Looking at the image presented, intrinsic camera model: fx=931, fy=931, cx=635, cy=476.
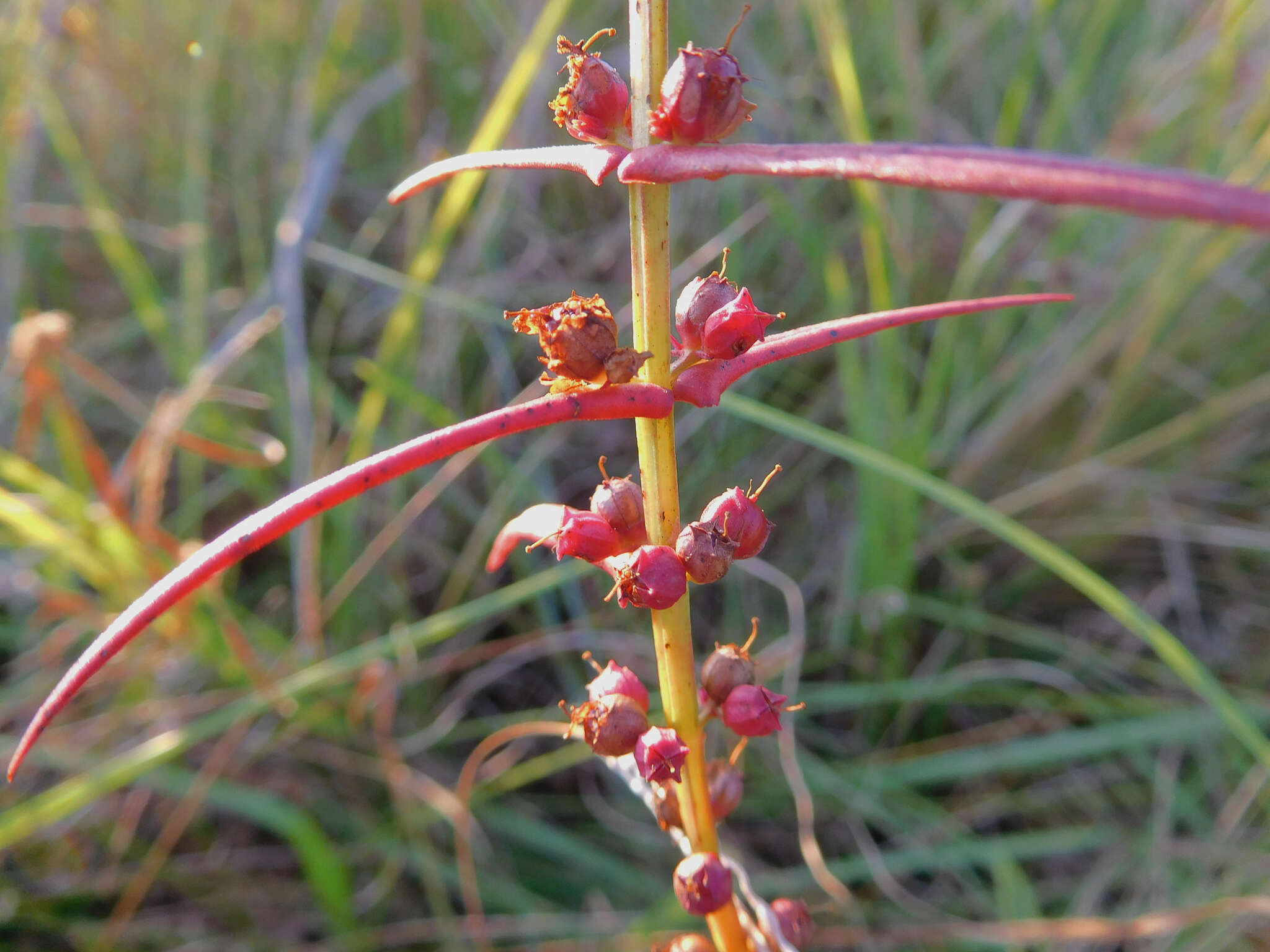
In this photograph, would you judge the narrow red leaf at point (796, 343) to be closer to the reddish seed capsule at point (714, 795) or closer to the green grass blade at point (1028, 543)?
the reddish seed capsule at point (714, 795)

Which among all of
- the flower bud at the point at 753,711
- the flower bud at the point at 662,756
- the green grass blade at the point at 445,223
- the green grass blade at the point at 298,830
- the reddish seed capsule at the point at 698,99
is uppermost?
the green grass blade at the point at 445,223

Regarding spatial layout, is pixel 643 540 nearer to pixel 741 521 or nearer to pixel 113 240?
pixel 741 521

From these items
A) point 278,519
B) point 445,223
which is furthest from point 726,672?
point 445,223

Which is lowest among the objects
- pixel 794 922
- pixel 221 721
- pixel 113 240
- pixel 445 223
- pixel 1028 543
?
pixel 794 922

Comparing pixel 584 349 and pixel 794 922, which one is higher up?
pixel 584 349

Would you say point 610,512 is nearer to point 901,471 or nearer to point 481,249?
point 901,471

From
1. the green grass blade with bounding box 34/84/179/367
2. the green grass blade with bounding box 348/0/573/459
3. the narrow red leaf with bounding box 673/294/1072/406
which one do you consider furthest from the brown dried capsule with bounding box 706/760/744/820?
the green grass blade with bounding box 34/84/179/367

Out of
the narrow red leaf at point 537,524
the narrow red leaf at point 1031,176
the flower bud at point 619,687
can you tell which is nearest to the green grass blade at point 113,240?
the narrow red leaf at point 537,524
